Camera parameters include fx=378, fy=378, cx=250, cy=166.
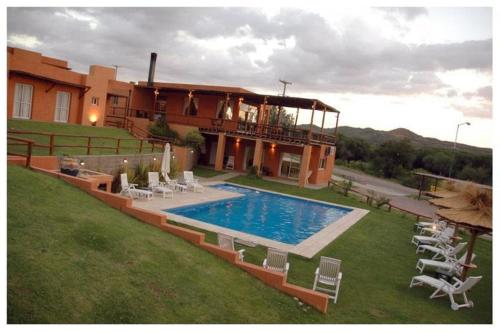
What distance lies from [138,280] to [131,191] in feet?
29.0

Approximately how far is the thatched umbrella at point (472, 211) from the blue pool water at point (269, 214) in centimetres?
501

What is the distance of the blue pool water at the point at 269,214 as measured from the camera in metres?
13.5

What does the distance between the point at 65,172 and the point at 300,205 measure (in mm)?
11780

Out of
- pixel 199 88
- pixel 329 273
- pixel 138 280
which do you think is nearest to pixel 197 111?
pixel 199 88

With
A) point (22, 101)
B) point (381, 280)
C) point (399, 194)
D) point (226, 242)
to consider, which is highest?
point (22, 101)

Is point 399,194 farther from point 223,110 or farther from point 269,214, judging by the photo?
point 269,214

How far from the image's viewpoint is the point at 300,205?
1947 centimetres

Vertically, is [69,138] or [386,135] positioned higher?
[386,135]

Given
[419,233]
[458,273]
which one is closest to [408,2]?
[458,273]

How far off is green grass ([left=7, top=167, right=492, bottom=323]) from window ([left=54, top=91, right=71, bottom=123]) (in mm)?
14640

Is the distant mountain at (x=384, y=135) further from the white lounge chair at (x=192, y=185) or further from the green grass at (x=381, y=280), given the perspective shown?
the green grass at (x=381, y=280)

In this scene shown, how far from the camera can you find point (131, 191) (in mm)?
14281
